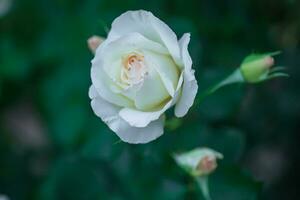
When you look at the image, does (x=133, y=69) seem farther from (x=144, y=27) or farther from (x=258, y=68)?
(x=258, y=68)

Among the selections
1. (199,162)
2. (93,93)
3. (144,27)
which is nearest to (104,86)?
(93,93)

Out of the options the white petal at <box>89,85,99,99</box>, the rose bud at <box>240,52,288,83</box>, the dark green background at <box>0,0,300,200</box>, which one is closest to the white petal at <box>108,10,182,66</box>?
the white petal at <box>89,85,99,99</box>

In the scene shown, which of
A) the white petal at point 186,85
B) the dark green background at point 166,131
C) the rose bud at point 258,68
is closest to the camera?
the white petal at point 186,85

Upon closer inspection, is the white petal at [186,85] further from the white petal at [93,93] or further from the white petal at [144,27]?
the white petal at [93,93]

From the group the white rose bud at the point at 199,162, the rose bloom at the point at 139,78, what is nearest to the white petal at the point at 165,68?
the rose bloom at the point at 139,78

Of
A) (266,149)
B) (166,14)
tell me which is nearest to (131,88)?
(166,14)

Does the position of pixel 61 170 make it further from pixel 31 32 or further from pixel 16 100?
pixel 16 100

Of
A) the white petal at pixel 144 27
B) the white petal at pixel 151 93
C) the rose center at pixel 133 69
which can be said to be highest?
the white petal at pixel 144 27
